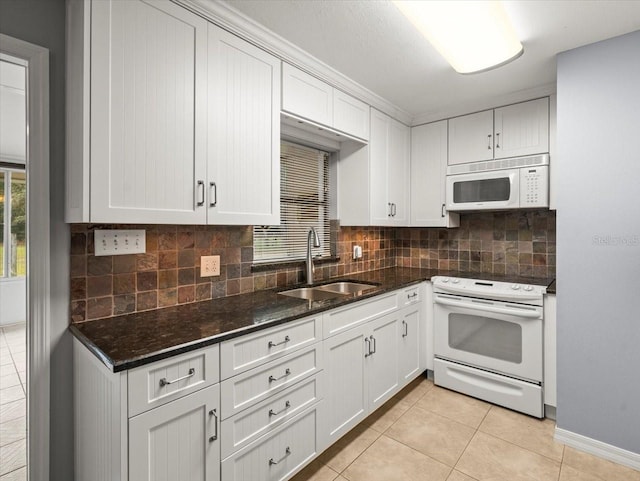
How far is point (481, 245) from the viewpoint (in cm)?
313

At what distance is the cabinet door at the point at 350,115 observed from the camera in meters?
2.38

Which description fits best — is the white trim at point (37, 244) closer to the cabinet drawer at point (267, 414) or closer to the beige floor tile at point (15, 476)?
the beige floor tile at point (15, 476)

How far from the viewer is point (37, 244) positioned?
139 cm

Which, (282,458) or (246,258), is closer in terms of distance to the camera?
(282,458)

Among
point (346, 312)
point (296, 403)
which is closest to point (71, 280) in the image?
point (296, 403)

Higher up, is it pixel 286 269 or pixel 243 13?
pixel 243 13

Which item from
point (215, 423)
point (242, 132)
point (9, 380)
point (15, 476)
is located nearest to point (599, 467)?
point (215, 423)

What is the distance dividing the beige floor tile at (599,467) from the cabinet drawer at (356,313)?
1.28 m

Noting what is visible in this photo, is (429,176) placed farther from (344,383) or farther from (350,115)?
(344,383)

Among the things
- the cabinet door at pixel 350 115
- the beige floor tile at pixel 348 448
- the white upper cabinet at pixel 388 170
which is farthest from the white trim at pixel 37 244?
the white upper cabinet at pixel 388 170

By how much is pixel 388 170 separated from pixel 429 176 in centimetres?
46

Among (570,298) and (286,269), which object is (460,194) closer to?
(570,298)

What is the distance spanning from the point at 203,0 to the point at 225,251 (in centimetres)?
127

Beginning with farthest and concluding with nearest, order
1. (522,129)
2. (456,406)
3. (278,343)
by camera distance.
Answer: (522,129), (456,406), (278,343)
